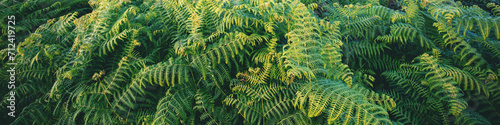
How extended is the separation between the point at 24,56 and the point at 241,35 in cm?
236

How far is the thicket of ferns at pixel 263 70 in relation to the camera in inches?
69.1

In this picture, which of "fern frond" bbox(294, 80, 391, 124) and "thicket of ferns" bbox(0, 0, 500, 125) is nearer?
"fern frond" bbox(294, 80, 391, 124)

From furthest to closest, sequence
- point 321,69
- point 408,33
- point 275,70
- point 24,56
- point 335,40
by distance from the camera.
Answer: point 24,56 < point 408,33 < point 335,40 < point 275,70 < point 321,69

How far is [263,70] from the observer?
1.97 metres

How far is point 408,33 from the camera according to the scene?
7.14ft

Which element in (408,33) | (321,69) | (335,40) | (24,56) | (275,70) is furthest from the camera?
(24,56)

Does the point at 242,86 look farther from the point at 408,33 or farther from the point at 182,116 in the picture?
the point at 408,33

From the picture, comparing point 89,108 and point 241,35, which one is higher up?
point 241,35

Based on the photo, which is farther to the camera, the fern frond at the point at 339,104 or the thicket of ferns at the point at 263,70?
the thicket of ferns at the point at 263,70

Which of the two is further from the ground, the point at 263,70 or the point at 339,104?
the point at 263,70

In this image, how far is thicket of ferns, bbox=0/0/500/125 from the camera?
176cm

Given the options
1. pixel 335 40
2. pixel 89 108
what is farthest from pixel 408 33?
pixel 89 108

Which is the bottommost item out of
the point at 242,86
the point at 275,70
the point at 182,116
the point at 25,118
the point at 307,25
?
the point at 25,118

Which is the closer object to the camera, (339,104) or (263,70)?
(339,104)
